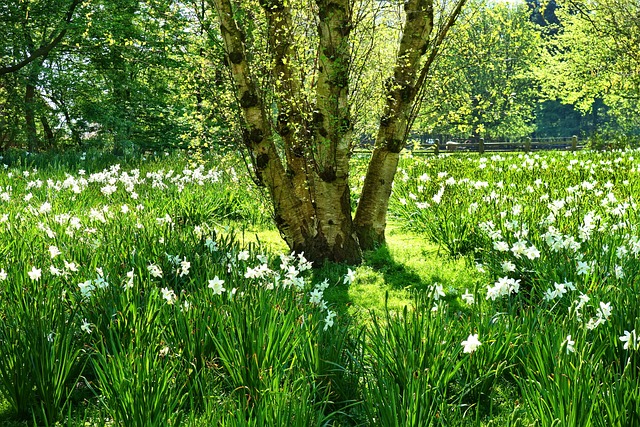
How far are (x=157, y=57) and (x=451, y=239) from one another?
37.9ft

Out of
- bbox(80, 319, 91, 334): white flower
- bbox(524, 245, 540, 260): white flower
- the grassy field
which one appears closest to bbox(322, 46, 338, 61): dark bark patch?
the grassy field

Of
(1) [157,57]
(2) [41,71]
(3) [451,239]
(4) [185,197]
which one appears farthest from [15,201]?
(2) [41,71]

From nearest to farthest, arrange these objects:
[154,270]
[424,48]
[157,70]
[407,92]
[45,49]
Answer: [154,270], [424,48], [407,92], [45,49], [157,70]

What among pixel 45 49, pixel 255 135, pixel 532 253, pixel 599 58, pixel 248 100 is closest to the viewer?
pixel 532 253

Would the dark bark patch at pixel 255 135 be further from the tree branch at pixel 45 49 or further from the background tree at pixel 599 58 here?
the background tree at pixel 599 58

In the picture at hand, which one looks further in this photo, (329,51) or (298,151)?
(298,151)

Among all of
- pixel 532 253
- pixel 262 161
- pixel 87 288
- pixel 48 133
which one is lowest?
pixel 87 288

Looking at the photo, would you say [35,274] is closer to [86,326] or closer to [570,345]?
[86,326]

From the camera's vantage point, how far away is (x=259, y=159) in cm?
545

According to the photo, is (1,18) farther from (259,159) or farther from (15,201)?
(259,159)

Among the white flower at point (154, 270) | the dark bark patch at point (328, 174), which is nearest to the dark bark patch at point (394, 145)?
the dark bark patch at point (328, 174)

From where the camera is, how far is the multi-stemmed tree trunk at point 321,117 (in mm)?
5191

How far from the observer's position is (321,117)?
214 inches

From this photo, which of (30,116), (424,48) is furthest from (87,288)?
(30,116)
